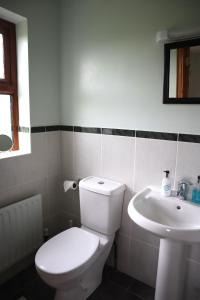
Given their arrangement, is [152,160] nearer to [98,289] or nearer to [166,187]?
[166,187]

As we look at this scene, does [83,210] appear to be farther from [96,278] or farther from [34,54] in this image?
[34,54]

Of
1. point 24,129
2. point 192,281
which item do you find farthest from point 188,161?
point 24,129

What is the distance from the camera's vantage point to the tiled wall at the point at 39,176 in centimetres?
180

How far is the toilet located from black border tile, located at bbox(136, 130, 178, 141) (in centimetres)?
44

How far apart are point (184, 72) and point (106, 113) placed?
66 centimetres

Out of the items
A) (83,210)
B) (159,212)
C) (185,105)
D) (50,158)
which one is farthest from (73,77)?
(159,212)

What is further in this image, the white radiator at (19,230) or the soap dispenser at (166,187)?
the white radiator at (19,230)

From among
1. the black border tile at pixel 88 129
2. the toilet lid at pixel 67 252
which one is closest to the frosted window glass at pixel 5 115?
the black border tile at pixel 88 129

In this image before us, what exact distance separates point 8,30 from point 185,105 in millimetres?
1495

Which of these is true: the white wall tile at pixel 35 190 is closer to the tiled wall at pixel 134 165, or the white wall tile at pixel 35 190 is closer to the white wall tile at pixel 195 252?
the tiled wall at pixel 134 165

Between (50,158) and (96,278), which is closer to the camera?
(96,278)

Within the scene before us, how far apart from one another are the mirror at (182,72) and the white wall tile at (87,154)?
0.69 metres

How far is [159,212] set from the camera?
1.57 meters

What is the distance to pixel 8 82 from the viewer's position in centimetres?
189
